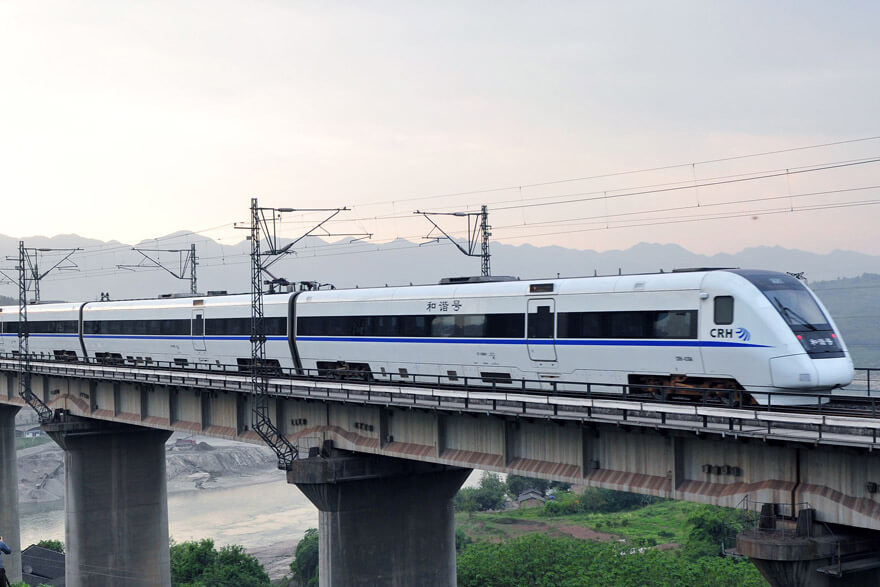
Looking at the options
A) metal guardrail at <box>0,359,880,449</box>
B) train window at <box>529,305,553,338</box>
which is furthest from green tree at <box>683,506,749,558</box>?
train window at <box>529,305,553,338</box>

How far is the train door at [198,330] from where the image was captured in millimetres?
50031

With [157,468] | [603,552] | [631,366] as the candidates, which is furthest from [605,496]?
[631,366]

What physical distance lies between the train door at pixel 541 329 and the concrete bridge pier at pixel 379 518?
19.8 feet

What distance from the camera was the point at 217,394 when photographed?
41.0 metres

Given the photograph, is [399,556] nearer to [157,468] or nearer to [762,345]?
[762,345]

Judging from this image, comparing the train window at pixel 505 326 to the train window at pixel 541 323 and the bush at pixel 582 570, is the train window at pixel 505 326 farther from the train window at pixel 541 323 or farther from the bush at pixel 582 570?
the bush at pixel 582 570

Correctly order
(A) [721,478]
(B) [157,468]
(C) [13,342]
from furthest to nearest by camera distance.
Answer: (C) [13,342] → (B) [157,468] → (A) [721,478]

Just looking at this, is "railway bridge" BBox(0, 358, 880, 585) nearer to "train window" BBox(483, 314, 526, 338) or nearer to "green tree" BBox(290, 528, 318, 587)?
"train window" BBox(483, 314, 526, 338)

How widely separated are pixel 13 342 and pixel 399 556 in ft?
160

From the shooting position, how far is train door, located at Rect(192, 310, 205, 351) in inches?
1970

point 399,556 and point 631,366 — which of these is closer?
point 631,366

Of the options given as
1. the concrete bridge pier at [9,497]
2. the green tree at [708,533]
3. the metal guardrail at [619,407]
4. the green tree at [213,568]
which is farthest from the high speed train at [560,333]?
the green tree at [708,533]

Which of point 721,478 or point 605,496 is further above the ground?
point 721,478

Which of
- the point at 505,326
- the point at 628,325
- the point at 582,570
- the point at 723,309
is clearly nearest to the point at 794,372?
the point at 723,309
